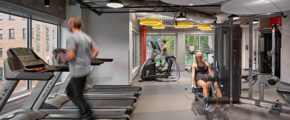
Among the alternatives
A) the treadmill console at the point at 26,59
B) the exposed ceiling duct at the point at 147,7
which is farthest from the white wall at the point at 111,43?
the treadmill console at the point at 26,59

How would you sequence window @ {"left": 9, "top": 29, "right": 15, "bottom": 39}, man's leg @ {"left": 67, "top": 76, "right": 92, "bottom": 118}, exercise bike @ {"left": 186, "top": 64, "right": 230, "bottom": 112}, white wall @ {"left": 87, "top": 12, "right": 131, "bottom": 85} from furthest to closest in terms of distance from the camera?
white wall @ {"left": 87, "top": 12, "right": 131, "bottom": 85}, window @ {"left": 9, "top": 29, "right": 15, "bottom": 39}, exercise bike @ {"left": 186, "top": 64, "right": 230, "bottom": 112}, man's leg @ {"left": 67, "top": 76, "right": 92, "bottom": 118}

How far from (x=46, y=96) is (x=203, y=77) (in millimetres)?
3077

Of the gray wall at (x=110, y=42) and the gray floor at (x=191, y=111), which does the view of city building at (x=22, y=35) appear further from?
the gray floor at (x=191, y=111)

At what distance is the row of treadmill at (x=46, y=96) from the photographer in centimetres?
305

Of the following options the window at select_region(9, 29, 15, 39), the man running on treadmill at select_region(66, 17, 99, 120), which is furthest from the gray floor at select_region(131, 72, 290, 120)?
the window at select_region(9, 29, 15, 39)

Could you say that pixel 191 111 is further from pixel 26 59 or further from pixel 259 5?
pixel 26 59

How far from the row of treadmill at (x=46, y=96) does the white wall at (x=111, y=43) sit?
1.79 meters

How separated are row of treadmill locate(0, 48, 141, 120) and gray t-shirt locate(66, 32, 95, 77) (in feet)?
1.16

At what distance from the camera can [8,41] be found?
5.11 m

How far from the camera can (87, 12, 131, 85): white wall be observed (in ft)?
26.7

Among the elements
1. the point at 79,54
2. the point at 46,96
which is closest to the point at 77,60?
the point at 79,54

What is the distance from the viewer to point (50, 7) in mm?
6168

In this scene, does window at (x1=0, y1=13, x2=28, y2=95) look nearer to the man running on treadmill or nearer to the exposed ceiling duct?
the exposed ceiling duct

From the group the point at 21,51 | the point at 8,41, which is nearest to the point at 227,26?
the point at 21,51
